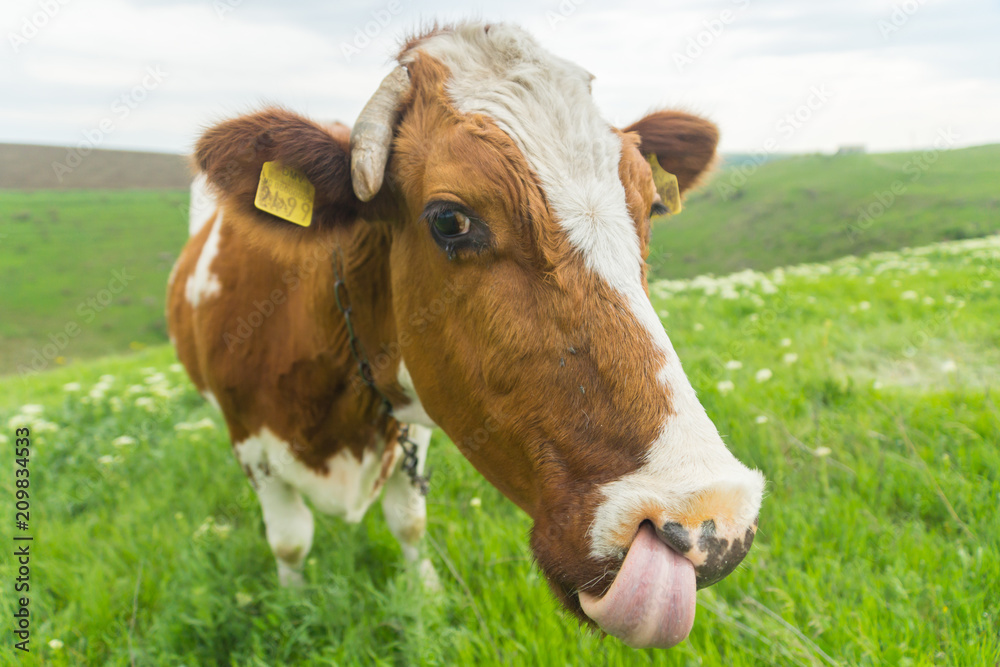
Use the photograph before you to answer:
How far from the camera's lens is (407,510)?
3223 mm

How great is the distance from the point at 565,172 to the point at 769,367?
3.75 meters

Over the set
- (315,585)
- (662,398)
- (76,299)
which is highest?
(662,398)

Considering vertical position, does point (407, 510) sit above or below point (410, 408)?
below

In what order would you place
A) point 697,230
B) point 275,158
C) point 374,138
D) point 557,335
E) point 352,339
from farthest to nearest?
1. point 697,230
2. point 352,339
3. point 275,158
4. point 374,138
5. point 557,335

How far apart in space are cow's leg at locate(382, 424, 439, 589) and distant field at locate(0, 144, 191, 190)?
1759 mm

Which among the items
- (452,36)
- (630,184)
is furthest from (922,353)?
(452,36)

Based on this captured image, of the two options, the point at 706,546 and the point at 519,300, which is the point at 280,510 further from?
the point at 706,546

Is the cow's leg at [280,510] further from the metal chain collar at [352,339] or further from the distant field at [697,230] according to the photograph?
the distant field at [697,230]

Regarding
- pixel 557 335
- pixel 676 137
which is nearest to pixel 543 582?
pixel 557 335

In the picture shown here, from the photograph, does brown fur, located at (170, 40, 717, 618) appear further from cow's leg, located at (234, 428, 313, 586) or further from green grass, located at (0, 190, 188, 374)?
green grass, located at (0, 190, 188, 374)

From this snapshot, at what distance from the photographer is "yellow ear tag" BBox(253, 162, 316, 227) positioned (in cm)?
194

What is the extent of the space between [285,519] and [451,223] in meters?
2.24

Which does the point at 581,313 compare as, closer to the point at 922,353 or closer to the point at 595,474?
the point at 595,474

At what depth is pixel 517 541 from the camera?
3.10 m
